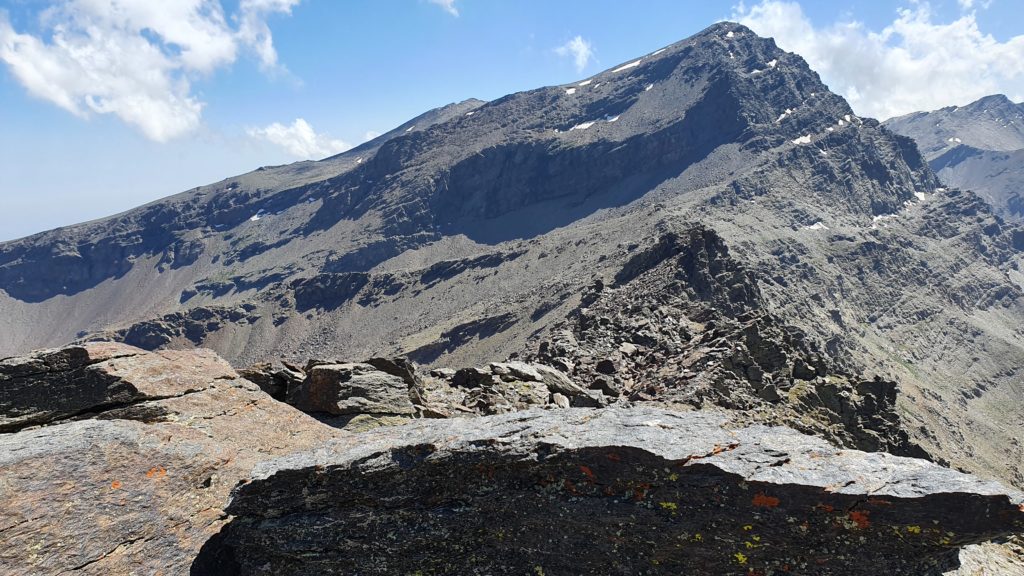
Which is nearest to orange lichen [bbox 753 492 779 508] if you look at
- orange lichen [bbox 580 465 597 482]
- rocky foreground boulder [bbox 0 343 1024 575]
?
rocky foreground boulder [bbox 0 343 1024 575]

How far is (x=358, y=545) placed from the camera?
11391 mm

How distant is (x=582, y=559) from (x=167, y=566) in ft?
24.1

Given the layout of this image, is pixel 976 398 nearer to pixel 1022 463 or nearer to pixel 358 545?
pixel 1022 463

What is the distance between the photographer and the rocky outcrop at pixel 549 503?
10359 millimetres

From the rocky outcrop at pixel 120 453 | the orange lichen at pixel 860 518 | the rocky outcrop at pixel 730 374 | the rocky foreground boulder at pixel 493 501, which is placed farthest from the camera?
the rocky outcrop at pixel 730 374

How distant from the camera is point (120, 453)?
11.6 metres

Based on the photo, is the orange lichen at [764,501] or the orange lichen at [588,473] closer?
the orange lichen at [764,501]

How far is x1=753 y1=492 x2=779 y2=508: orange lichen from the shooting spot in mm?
10141

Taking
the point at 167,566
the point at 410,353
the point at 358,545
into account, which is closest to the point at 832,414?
the point at 358,545

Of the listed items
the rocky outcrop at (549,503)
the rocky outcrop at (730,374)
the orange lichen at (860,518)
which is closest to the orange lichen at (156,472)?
the rocky outcrop at (549,503)

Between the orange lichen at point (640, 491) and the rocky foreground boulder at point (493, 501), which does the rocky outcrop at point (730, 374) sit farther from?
the orange lichen at point (640, 491)

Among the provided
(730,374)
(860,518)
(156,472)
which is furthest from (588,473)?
(730,374)

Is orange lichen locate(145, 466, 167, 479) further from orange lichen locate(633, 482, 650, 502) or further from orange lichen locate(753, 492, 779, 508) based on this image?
orange lichen locate(753, 492, 779, 508)

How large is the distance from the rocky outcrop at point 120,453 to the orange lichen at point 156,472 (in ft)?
0.08
